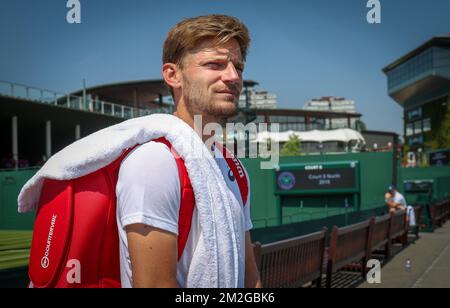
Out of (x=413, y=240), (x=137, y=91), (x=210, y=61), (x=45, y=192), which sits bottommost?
(x=413, y=240)

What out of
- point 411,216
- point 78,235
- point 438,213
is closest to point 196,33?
point 78,235

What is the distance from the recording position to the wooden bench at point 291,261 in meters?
5.07

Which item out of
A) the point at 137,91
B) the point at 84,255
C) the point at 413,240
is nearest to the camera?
the point at 84,255

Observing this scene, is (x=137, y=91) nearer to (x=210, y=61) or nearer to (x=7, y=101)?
(x=7, y=101)

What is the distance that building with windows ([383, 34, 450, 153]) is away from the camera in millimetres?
64500

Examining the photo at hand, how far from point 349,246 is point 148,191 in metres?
7.60

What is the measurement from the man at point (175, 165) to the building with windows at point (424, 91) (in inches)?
2481

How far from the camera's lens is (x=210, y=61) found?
68.7 inches

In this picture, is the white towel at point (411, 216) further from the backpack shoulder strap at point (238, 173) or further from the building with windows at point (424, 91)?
the building with windows at point (424, 91)

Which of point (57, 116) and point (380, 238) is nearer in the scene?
point (380, 238)

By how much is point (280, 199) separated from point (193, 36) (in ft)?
63.1

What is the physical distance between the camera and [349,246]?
27.4 feet

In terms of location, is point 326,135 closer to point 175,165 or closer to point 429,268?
point 429,268

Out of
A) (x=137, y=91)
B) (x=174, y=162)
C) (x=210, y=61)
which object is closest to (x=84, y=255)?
(x=174, y=162)
